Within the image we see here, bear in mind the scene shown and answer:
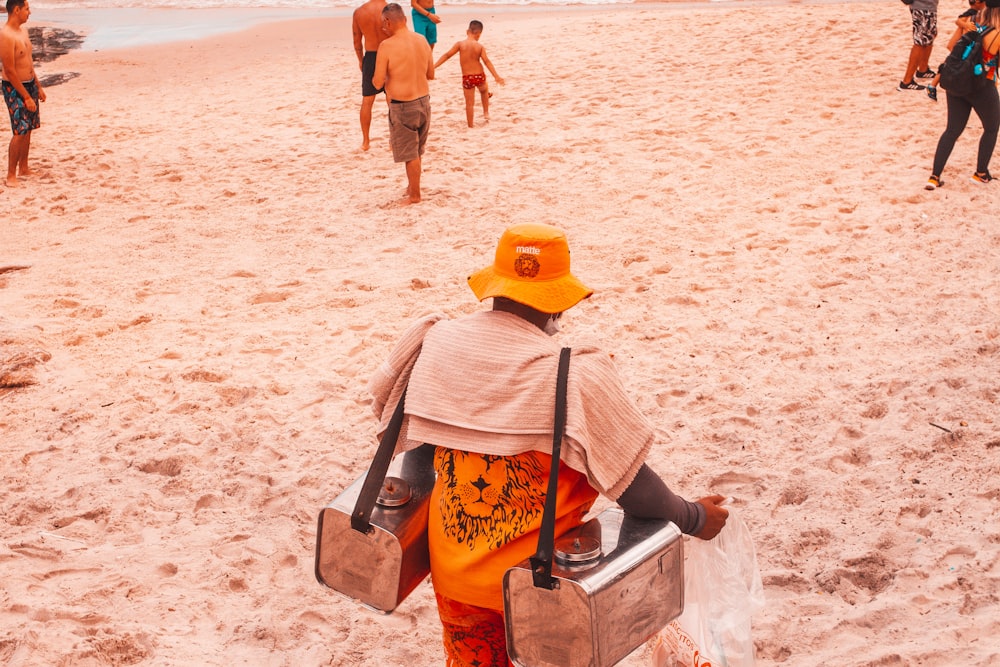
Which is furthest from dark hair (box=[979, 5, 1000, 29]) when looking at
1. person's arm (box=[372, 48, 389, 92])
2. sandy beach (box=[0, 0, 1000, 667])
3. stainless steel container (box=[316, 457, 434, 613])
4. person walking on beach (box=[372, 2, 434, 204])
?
stainless steel container (box=[316, 457, 434, 613])

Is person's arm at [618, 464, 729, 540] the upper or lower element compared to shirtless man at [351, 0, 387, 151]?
lower

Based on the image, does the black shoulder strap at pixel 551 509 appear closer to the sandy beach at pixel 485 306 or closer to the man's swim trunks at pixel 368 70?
the sandy beach at pixel 485 306

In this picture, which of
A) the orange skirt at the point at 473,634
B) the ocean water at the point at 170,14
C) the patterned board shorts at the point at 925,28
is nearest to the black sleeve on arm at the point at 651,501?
the orange skirt at the point at 473,634

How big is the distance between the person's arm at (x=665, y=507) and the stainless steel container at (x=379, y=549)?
0.50m

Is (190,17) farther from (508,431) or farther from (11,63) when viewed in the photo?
(508,431)

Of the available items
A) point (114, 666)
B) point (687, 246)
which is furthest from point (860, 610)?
point (687, 246)

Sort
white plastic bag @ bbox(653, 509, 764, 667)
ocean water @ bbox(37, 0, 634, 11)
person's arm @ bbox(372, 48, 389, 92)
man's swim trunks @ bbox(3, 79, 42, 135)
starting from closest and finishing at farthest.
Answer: white plastic bag @ bbox(653, 509, 764, 667) → person's arm @ bbox(372, 48, 389, 92) → man's swim trunks @ bbox(3, 79, 42, 135) → ocean water @ bbox(37, 0, 634, 11)

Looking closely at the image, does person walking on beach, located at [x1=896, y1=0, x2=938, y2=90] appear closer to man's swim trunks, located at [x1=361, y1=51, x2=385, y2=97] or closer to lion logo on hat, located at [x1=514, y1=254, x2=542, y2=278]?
man's swim trunks, located at [x1=361, y1=51, x2=385, y2=97]

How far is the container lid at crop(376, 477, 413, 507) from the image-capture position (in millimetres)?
2293

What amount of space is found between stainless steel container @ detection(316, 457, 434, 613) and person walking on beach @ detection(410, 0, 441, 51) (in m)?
8.67

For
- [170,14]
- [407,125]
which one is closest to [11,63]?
[407,125]

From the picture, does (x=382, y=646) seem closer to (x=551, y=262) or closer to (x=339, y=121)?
(x=551, y=262)

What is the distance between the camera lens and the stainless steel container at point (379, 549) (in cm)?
222

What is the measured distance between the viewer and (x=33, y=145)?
33.0ft
